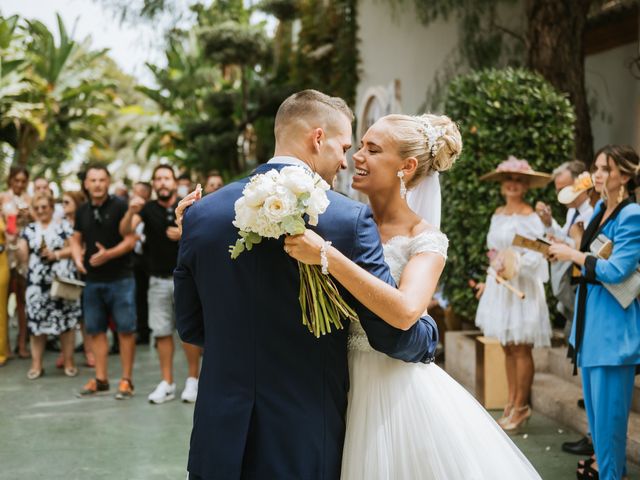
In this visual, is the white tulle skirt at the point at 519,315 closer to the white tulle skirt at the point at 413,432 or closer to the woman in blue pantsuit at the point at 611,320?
the woman in blue pantsuit at the point at 611,320

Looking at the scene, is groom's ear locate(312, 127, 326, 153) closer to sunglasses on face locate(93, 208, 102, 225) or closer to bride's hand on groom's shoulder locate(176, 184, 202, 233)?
bride's hand on groom's shoulder locate(176, 184, 202, 233)

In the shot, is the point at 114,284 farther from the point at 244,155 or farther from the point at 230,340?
the point at 244,155

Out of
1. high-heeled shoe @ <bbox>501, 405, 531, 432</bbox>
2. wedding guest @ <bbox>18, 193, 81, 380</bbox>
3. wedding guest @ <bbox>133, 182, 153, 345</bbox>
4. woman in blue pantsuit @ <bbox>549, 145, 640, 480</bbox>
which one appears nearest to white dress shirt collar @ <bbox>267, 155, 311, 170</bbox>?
woman in blue pantsuit @ <bbox>549, 145, 640, 480</bbox>

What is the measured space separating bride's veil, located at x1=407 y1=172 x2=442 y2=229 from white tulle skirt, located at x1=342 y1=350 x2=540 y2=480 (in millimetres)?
799

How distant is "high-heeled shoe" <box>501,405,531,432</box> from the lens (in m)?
6.31

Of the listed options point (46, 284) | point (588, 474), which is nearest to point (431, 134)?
point (588, 474)

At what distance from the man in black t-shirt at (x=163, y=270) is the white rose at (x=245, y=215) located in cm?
535

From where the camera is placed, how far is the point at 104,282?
7.83 metres

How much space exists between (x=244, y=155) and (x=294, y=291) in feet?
59.9

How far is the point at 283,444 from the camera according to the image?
2502mm

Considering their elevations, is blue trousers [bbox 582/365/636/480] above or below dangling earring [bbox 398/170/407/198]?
below

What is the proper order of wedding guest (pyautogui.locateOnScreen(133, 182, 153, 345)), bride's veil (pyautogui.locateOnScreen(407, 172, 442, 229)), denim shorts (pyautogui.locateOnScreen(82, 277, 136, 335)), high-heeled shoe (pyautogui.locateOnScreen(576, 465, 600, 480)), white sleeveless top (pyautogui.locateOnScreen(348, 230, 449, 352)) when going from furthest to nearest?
wedding guest (pyautogui.locateOnScreen(133, 182, 153, 345)) < denim shorts (pyautogui.locateOnScreen(82, 277, 136, 335)) < high-heeled shoe (pyautogui.locateOnScreen(576, 465, 600, 480)) < bride's veil (pyautogui.locateOnScreen(407, 172, 442, 229)) < white sleeveless top (pyautogui.locateOnScreen(348, 230, 449, 352))

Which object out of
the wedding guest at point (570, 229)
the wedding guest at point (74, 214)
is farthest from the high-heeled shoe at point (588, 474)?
the wedding guest at point (74, 214)

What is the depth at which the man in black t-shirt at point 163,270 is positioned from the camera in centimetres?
764
